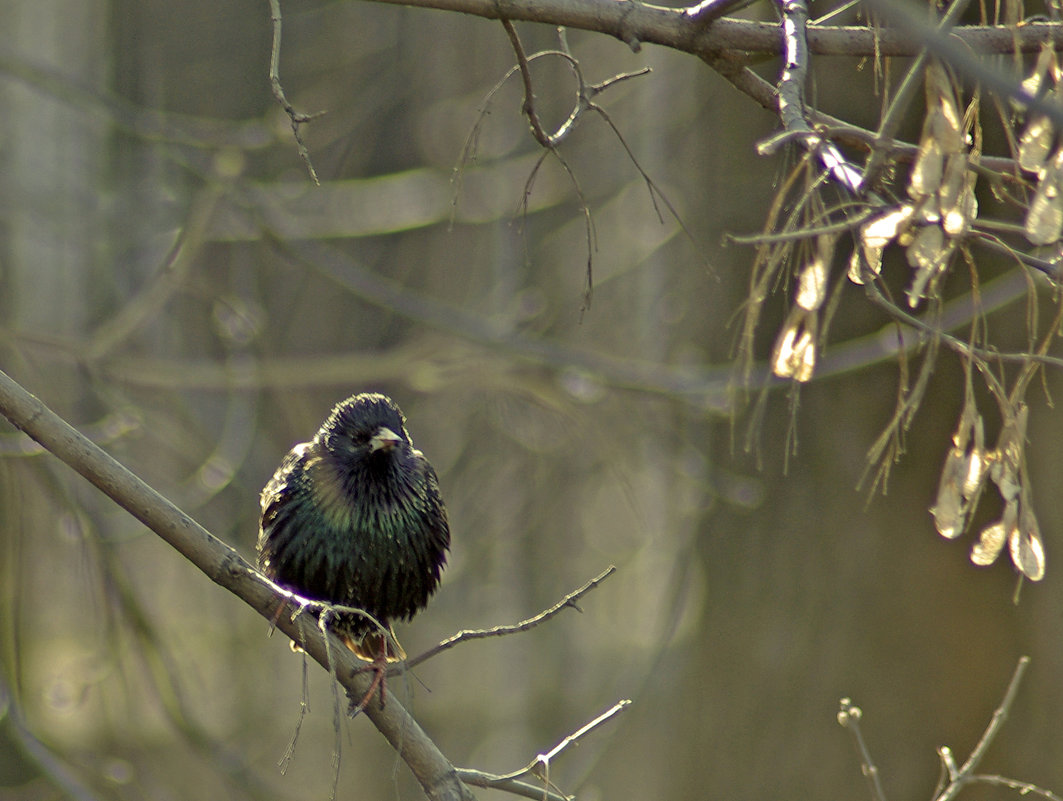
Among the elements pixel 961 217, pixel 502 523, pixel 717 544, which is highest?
pixel 961 217

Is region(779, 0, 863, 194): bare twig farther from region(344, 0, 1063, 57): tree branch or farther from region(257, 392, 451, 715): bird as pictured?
region(257, 392, 451, 715): bird

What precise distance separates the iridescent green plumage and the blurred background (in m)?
0.76

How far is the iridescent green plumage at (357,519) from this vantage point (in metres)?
3.52

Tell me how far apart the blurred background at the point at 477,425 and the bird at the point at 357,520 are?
757mm

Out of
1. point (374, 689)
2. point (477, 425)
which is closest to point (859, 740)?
point (374, 689)

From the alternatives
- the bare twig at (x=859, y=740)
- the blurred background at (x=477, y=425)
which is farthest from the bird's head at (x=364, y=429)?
the bare twig at (x=859, y=740)

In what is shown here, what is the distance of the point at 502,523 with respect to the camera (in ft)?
31.2

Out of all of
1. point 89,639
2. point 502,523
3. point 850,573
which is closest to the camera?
point 850,573

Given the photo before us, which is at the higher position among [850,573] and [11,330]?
[11,330]

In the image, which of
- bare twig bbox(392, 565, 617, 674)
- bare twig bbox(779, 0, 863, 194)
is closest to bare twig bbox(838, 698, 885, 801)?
bare twig bbox(392, 565, 617, 674)

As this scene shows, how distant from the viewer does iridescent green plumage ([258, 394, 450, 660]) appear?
139 inches

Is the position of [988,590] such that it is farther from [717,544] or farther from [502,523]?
[502,523]

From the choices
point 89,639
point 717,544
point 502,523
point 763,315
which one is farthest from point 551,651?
point 763,315

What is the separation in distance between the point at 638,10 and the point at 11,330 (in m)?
2.70
